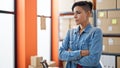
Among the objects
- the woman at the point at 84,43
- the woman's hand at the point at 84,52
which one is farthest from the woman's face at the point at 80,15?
the woman's hand at the point at 84,52

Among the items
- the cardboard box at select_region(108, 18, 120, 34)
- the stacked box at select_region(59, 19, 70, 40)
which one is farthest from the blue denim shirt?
the stacked box at select_region(59, 19, 70, 40)

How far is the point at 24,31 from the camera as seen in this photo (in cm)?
332

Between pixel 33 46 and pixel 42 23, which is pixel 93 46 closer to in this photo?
pixel 33 46

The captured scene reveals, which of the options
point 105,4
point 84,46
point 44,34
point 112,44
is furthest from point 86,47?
point 44,34

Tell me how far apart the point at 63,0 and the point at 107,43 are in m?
1.35

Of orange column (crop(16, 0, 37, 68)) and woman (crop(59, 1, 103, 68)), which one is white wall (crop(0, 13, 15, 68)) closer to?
orange column (crop(16, 0, 37, 68))

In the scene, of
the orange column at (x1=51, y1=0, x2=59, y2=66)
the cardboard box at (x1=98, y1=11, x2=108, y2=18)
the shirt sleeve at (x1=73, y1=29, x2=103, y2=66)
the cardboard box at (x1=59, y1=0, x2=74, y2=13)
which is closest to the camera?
the shirt sleeve at (x1=73, y1=29, x2=103, y2=66)

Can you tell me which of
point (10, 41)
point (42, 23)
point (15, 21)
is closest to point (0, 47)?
point (10, 41)

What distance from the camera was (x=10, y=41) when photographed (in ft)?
11.0

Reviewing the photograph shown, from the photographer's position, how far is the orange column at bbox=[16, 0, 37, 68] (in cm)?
333

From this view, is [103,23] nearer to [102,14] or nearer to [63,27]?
[102,14]

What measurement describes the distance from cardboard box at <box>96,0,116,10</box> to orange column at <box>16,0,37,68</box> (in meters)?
1.28

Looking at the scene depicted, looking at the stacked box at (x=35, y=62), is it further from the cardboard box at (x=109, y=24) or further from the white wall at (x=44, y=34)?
the cardboard box at (x=109, y=24)

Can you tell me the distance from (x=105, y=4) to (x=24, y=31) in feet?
5.28
